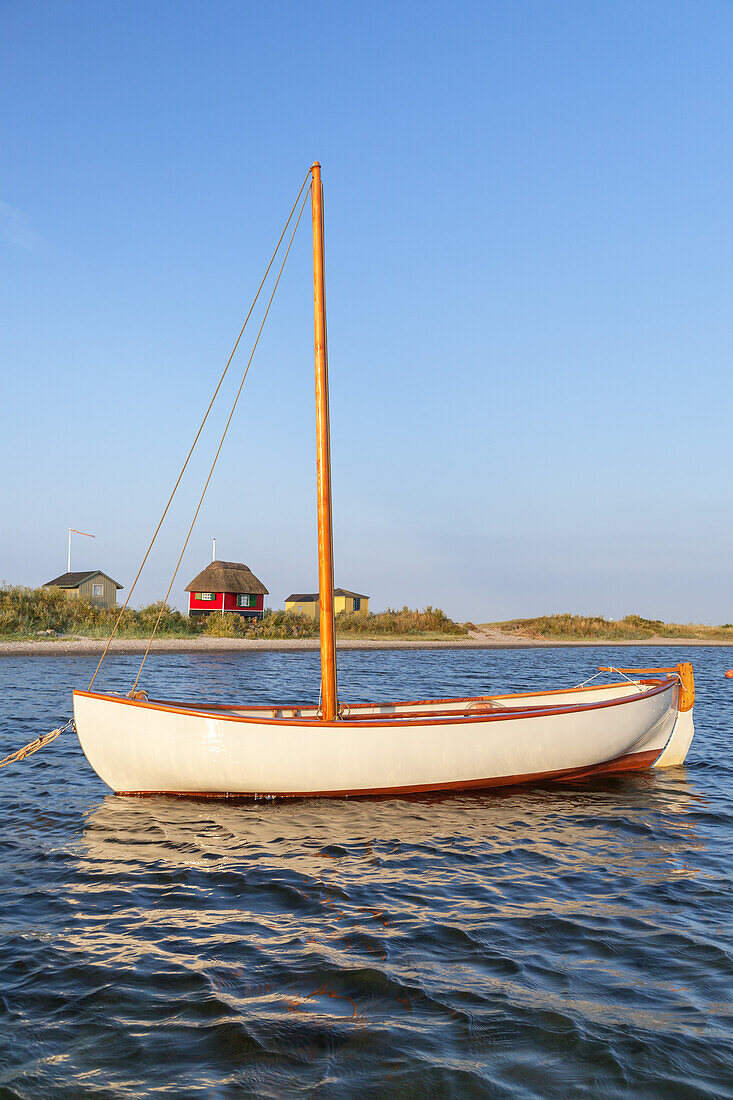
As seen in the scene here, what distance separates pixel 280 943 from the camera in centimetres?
571

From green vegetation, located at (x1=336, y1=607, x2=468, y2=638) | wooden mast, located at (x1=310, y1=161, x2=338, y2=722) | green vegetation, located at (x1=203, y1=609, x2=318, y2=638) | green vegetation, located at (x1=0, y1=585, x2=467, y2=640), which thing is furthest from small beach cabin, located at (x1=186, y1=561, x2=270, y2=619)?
wooden mast, located at (x1=310, y1=161, x2=338, y2=722)

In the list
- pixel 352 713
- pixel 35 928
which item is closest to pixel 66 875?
pixel 35 928

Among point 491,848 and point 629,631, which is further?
point 629,631

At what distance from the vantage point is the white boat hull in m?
9.49

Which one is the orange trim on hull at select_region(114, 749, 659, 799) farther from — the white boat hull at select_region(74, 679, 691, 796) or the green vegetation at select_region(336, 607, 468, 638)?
the green vegetation at select_region(336, 607, 468, 638)

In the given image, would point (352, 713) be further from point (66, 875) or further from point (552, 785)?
point (66, 875)

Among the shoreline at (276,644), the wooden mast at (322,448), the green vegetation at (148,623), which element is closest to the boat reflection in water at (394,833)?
the wooden mast at (322,448)

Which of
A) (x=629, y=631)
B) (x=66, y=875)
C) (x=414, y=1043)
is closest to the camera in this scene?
(x=414, y=1043)

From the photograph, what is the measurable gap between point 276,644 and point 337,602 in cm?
3107

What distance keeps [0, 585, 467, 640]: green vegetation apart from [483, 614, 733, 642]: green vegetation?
701 inches

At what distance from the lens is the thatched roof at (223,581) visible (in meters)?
67.1

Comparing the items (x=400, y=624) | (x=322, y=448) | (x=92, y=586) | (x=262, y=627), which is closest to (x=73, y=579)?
(x=92, y=586)

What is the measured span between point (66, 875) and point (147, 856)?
2.95ft

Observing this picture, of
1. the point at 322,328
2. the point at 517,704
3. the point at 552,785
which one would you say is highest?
the point at 322,328
